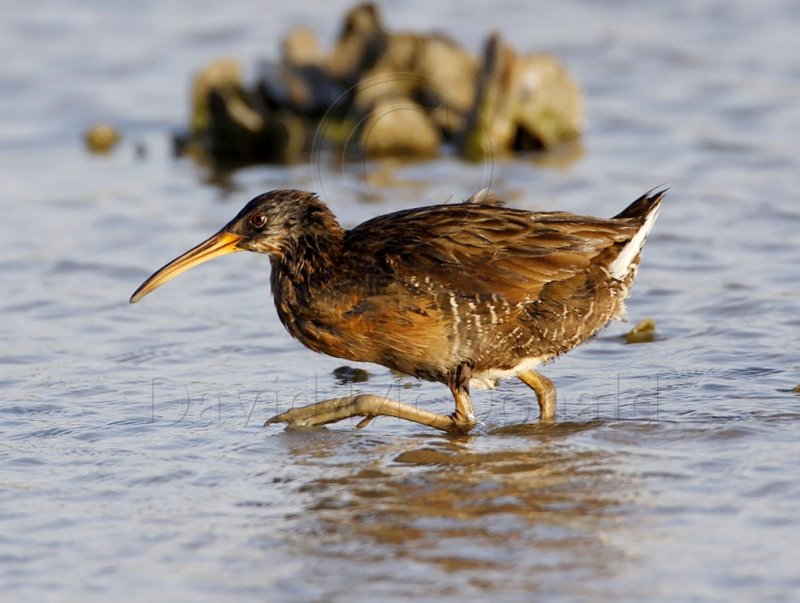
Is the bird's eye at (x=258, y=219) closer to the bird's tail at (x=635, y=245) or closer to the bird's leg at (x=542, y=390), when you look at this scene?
the bird's leg at (x=542, y=390)

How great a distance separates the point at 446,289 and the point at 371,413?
741 mm

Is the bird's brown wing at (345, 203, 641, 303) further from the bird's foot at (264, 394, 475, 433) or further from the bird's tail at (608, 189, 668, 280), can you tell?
the bird's foot at (264, 394, 475, 433)

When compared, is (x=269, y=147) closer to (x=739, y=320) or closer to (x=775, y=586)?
(x=739, y=320)

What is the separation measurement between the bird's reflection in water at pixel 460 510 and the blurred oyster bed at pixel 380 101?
6.34 metres

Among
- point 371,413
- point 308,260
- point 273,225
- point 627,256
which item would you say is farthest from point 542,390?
point 273,225

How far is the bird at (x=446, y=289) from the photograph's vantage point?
263 inches

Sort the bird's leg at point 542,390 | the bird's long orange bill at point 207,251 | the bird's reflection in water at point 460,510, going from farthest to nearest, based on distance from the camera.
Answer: the bird's long orange bill at point 207,251, the bird's leg at point 542,390, the bird's reflection in water at point 460,510

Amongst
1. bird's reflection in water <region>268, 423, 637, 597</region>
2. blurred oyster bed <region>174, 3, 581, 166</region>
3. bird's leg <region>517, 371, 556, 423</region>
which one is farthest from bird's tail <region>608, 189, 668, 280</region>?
blurred oyster bed <region>174, 3, 581, 166</region>

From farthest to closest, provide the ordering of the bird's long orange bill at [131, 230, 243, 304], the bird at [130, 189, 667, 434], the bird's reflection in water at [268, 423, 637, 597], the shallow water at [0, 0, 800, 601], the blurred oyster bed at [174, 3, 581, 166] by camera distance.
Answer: the blurred oyster bed at [174, 3, 581, 166]
the bird's long orange bill at [131, 230, 243, 304]
the bird at [130, 189, 667, 434]
the shallow water at [0, 0, 800, 601]
the bird's reflection in water at [268, 423, 637, 597]

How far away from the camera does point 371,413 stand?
6.81 meters

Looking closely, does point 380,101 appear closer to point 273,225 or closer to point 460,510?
point 273,225

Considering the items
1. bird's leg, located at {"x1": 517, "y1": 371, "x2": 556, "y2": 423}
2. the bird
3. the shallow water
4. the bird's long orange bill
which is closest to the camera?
the shallow water

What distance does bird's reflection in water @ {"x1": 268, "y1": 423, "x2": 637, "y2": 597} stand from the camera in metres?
5.05

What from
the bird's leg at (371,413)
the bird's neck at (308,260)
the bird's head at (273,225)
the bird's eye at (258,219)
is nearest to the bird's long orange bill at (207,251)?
the bird's head at (273,225)
